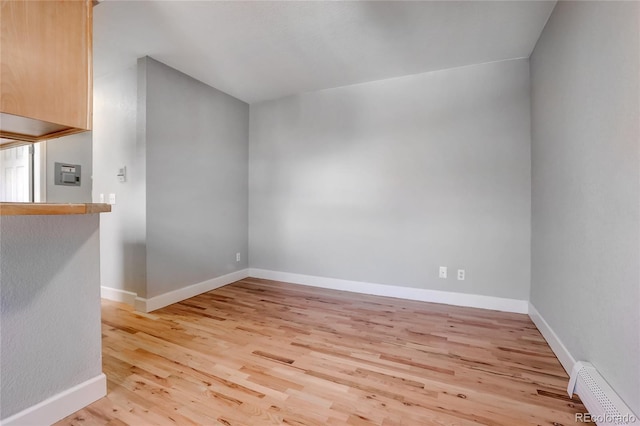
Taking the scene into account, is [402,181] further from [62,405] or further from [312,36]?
[62,405]

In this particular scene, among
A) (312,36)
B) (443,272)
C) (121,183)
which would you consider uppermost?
(312,36)

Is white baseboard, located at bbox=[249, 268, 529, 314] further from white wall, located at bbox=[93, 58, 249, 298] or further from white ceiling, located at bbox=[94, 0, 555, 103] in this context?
white ceiling, located at bbox=[94, 0, 555, 103]

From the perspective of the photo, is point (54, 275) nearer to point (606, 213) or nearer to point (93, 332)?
point (93, 332)

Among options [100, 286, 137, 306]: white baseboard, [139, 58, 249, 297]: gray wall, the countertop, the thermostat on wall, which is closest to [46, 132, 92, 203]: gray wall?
the thermostat on wall

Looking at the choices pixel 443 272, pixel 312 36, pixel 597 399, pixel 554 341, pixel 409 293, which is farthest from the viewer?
pixel 409 293

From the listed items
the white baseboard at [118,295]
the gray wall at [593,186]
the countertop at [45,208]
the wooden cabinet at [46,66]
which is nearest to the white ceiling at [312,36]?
the gray wall at [593,186]

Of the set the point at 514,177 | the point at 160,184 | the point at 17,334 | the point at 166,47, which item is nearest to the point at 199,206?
the point at 160,184

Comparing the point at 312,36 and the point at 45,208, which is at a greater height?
the point at 312,36

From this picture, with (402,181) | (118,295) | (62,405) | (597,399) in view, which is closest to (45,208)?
(62,405)

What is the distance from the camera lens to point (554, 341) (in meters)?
2.00

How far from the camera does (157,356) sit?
1.94m

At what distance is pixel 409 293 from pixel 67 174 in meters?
3.51

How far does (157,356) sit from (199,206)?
177cm

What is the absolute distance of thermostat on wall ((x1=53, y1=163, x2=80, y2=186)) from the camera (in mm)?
2387
